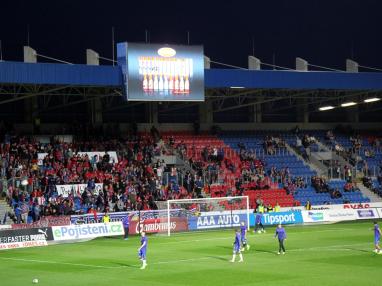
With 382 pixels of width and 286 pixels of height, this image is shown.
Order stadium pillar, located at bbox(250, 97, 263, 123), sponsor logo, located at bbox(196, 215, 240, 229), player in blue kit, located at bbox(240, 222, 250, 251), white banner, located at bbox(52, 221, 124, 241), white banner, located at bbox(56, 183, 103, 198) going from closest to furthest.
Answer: player in blue kit, located at bbox(240, 222, 250, 251) < white banner, located at bbox(52, 221, 124, 241) < sponsor logo, located at bbox(196, 215, 240, 229) < white banner, located at bbox(56, 183, 103, 198) < stadium pillar, located at bbox(250, 97, 263, 123)

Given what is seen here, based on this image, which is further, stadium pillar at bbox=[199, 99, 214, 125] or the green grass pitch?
stadium pillar at bbox=[199, 99, 214, 125]

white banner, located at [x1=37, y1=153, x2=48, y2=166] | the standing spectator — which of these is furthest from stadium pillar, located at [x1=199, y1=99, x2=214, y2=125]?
the standing spectator

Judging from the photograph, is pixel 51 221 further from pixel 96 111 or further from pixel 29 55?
pixel 96 111

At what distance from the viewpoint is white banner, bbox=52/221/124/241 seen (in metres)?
50.2

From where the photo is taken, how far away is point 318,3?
78500mm

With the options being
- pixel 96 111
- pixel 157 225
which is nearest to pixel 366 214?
pixel 157 225

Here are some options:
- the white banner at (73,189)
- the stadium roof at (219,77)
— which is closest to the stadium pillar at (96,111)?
the stadium roof at (219,77)

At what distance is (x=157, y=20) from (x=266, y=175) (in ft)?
57.6

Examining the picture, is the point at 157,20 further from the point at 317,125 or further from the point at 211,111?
the point at 317,125

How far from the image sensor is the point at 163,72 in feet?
194

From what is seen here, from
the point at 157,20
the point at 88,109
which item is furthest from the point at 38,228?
the point at 157,20

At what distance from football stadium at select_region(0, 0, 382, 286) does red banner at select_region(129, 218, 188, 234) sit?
8cm

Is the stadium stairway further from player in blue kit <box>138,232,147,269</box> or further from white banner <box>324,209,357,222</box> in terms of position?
player in blue kit <box>138,232,147,269</box>

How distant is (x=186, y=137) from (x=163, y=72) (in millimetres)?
15194
